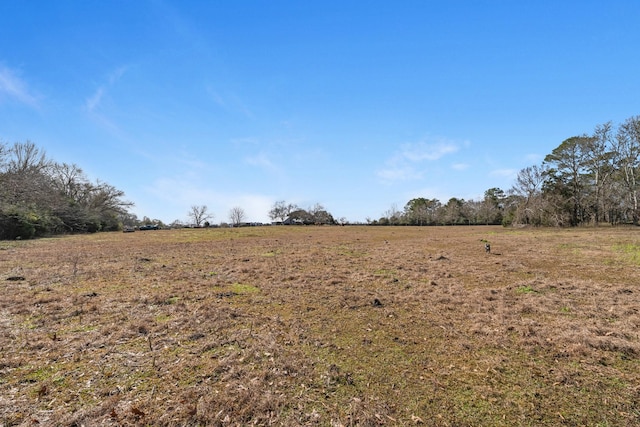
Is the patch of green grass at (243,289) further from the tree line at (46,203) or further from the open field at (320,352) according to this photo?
the tree line at (46,203)

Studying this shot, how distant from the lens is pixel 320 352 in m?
4.16

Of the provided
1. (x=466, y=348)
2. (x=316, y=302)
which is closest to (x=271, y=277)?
(x=316, y=302)

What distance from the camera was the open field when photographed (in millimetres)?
2852

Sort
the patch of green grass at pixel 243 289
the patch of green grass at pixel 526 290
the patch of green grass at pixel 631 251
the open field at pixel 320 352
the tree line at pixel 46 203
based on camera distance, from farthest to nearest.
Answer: the tree line at pixel 46 203
the patch of green grass at pixel 631 251
the patch of green grass at pixel 243 289
the patch of green grass at pixel 526 290
the open field at pixel 320 352

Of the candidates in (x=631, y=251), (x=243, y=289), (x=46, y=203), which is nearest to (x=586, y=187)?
(x=631, y=251)

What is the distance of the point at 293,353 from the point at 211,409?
1.47 m

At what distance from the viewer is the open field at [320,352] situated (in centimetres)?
285

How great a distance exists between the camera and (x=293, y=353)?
13.4 ft

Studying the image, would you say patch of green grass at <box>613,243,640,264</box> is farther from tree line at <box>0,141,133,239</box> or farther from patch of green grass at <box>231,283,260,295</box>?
tree line at <box>0,141,133,239</box>

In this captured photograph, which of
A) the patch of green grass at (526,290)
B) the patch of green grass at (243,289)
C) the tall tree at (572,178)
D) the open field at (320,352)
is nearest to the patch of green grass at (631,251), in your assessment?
the open field at (320,352)

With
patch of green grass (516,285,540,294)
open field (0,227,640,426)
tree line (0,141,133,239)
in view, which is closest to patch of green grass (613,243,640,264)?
open field (0,227,640,426)

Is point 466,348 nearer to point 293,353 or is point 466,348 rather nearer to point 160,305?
point 293,353

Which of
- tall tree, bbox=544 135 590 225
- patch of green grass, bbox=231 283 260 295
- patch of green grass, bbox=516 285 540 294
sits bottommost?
patch of green grass, bbox=516 285 540 294

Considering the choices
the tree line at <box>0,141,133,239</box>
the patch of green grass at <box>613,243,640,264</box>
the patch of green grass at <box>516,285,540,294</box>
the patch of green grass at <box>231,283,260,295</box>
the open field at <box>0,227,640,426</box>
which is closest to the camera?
the open field at <box>0,227,640,426</box>
